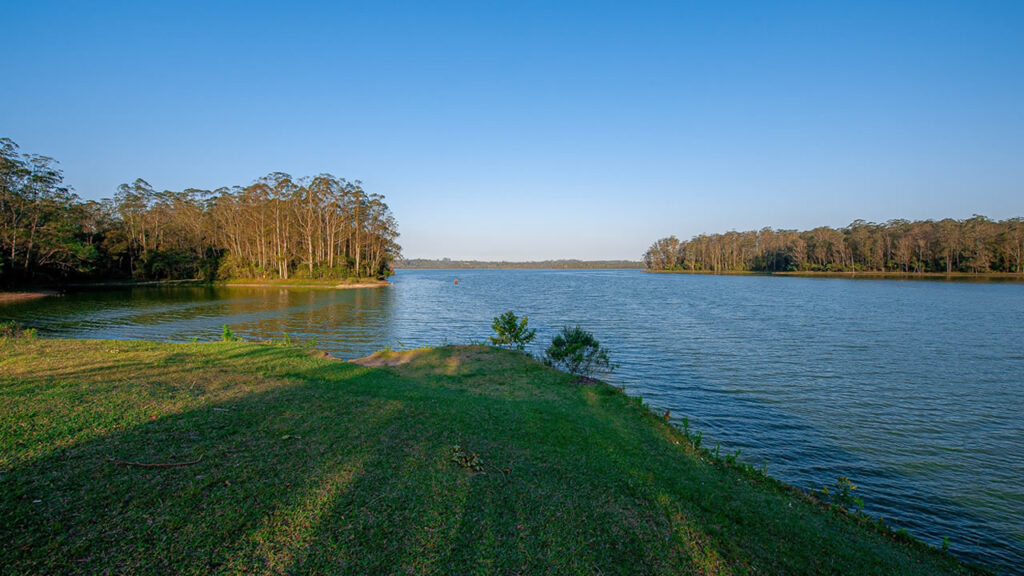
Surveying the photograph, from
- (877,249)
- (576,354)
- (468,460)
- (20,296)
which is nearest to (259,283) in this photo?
(20,296)

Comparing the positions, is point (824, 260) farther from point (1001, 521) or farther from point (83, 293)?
point (83, 293)

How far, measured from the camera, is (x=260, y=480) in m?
4.66

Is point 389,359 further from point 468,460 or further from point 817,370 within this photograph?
point 817,370

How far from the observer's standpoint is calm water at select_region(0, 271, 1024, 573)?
8.01 meters

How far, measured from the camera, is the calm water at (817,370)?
8.01m

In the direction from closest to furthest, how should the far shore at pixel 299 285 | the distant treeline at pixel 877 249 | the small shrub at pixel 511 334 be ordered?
the small shrub at pixel 511 334
the far shore at pixel 299 285
the distant treeline at pixel 877 249

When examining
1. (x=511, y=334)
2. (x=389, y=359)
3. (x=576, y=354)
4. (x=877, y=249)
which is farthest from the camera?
(x=877, y=249)

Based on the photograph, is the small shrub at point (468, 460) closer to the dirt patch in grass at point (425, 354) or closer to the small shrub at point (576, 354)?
the dirt patch in grass at point (425, 354)

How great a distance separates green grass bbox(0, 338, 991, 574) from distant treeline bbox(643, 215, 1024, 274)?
113 m

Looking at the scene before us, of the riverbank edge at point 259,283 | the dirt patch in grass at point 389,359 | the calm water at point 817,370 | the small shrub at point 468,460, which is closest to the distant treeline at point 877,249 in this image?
the calm water at point 817,370

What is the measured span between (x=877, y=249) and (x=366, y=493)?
124538 millimetres

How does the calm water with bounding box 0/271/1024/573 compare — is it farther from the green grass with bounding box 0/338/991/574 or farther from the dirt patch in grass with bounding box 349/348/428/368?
the dirt patch in grass with bounding box 349/348/428/368

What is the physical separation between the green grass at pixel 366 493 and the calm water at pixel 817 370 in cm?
296

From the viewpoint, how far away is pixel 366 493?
4637 millimetres
